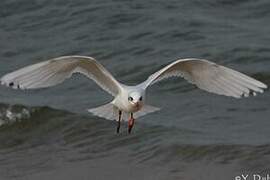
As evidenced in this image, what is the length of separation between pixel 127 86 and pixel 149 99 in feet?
9.90

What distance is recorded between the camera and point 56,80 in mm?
7516

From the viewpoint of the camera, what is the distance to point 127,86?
7.80 meters

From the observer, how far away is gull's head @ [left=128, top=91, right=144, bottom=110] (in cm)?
738

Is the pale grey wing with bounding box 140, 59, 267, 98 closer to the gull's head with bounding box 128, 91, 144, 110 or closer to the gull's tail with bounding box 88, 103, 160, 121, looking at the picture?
the gull's head with bounding box 128, 91, 144, 110

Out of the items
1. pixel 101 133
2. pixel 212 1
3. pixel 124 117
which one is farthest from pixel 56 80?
pixel 212 1

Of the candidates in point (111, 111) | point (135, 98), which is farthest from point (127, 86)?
point (135, 98)

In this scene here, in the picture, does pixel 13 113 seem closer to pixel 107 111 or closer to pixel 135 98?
pixel 107 111

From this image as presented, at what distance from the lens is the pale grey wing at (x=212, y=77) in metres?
7.55

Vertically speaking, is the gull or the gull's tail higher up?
the gull

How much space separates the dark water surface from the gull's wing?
38.4 inches

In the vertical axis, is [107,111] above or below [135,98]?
below

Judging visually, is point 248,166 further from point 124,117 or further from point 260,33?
point 260,33

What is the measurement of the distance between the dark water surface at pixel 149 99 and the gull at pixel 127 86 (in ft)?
2.59

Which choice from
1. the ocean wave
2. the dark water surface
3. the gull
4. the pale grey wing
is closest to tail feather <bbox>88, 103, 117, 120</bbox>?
the gull
